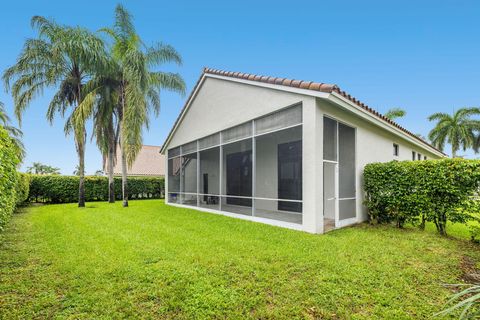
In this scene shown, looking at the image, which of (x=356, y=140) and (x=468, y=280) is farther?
(x=356, y=140)

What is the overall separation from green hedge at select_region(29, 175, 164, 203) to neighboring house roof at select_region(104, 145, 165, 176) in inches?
196

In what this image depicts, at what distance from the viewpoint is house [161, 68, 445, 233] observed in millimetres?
7066

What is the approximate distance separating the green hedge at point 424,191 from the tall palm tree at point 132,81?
11664 mm

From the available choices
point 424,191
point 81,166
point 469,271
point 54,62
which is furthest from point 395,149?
point 54,62

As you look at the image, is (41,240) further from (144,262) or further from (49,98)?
(49,98)

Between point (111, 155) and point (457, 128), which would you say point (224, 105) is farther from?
point (457, 128)

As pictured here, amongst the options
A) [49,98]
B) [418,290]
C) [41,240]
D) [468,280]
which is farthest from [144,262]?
[49,98]

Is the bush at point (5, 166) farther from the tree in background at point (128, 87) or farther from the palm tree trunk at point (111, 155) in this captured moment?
the palm tree trunk at point (111, 155)

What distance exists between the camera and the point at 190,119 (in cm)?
1405

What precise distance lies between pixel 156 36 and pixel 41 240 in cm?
1338

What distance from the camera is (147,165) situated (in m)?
27.9

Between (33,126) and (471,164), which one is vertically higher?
(33,126)

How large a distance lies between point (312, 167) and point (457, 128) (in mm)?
30161

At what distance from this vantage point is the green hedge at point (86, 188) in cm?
1698
